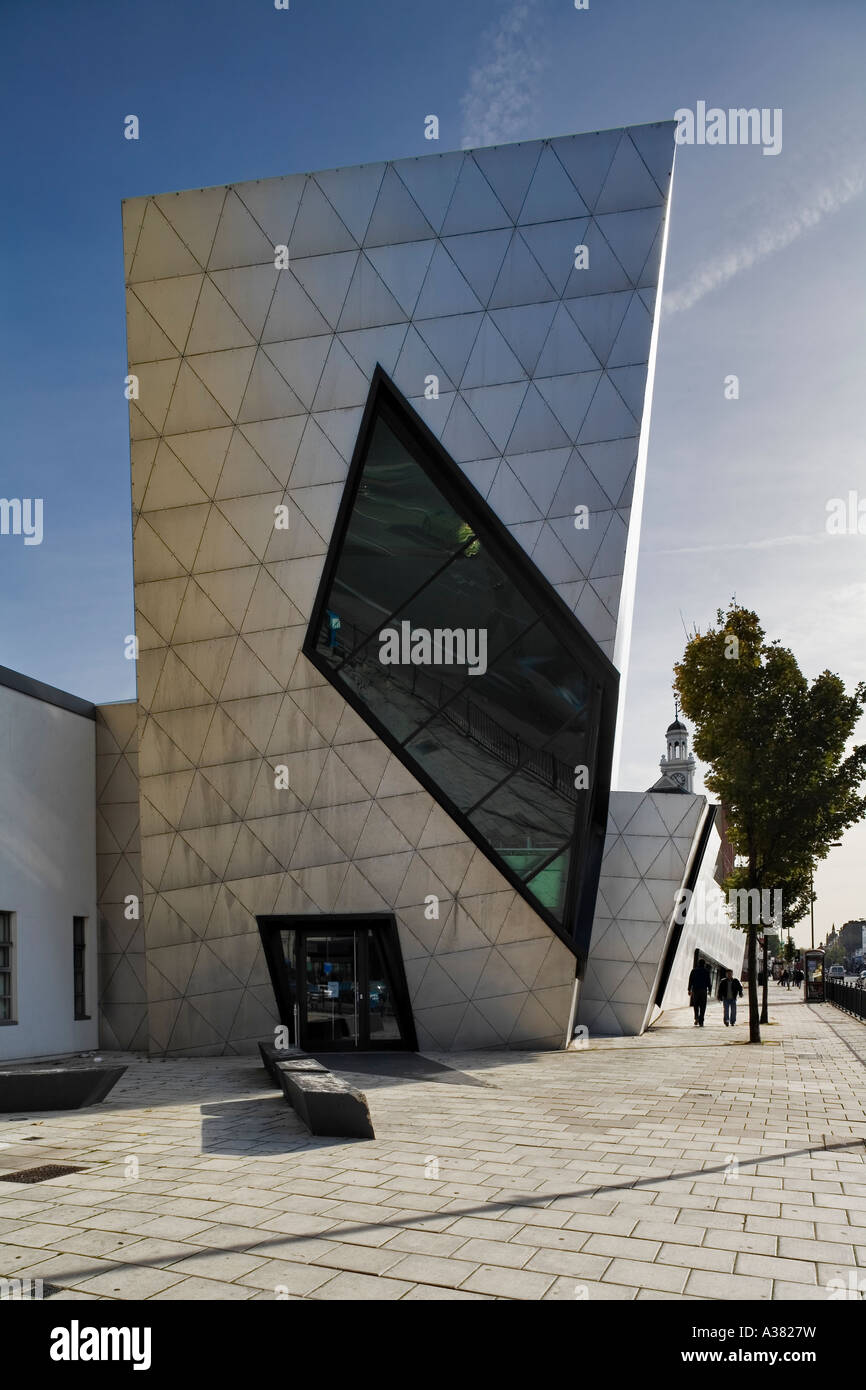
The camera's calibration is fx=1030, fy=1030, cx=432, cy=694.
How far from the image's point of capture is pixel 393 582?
19.0 meters

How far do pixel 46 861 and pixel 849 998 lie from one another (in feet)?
84.6

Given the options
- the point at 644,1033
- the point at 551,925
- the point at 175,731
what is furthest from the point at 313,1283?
the point at 644,1033

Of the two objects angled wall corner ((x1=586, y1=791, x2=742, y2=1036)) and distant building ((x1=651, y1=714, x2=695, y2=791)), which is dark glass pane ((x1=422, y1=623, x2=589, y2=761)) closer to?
angled wall corner ((x1=586, y1=791, x2=742, y2=1036))

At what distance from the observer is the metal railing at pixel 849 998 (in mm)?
29672

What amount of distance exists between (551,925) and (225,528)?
30.9ft

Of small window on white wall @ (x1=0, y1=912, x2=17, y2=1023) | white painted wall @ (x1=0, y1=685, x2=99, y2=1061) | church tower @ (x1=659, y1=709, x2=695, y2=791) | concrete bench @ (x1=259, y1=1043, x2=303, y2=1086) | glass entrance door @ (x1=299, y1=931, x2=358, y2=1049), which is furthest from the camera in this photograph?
church tower @ (x1=659, y1=709, x2=695, y2=791)

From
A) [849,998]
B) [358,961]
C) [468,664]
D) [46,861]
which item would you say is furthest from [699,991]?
[46,861]

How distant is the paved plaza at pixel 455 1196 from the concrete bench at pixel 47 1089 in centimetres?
39

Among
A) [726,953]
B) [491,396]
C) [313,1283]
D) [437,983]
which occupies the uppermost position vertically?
[491,396]

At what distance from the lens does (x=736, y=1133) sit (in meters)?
10.1

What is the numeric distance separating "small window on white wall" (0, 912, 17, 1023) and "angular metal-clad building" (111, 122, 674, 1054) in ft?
8.76

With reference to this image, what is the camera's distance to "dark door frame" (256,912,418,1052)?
720 inches

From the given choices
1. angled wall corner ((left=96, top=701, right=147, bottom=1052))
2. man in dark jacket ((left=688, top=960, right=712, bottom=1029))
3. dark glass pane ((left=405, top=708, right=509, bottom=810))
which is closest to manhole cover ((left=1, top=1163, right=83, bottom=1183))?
dark glass pane ((left=405, top=708, right=509, bottom=810))

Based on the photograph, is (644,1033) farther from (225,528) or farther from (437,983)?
(225,528)
